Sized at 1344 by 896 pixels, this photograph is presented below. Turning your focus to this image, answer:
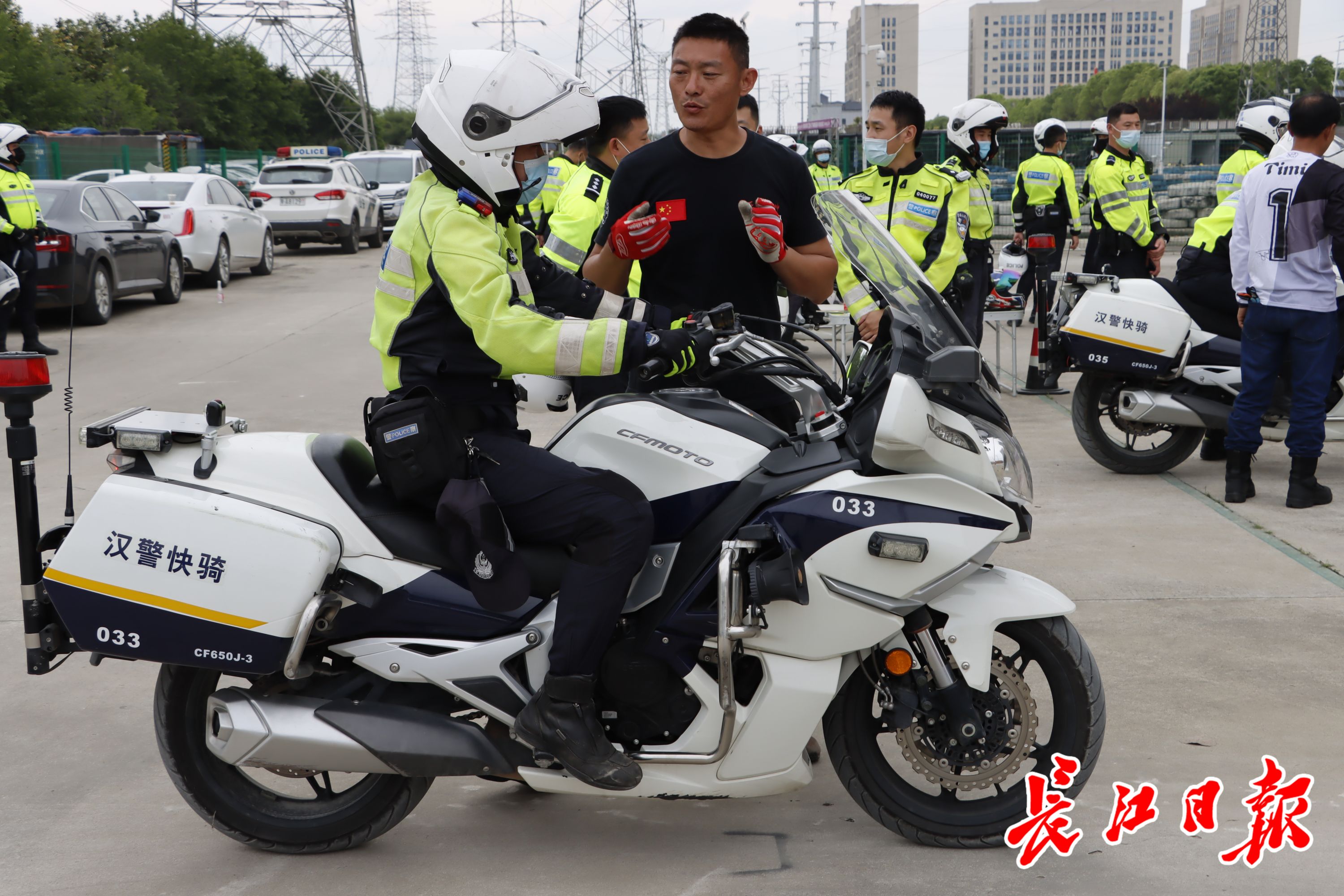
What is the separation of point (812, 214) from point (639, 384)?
85cm

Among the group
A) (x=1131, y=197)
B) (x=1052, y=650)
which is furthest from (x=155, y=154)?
(x=1052, y=650)

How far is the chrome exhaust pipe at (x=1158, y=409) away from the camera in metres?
7.01

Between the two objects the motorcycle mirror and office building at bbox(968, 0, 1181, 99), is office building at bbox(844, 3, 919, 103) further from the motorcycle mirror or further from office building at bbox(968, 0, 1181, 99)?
the motorcycle mirror

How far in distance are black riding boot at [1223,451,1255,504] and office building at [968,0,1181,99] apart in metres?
133

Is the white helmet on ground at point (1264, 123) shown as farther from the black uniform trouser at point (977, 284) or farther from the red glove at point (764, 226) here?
the red glove at point (764, 226)

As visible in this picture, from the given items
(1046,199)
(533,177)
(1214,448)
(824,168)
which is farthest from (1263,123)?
(824,168)

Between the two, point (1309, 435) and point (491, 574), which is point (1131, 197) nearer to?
point (1309, 435)

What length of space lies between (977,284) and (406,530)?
6.45 meters

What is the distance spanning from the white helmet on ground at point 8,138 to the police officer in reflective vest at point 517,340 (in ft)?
32.0

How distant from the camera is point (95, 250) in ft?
43.1

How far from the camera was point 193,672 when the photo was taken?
10.8 ft

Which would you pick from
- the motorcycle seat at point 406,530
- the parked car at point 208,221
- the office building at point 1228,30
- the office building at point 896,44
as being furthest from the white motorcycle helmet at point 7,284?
the office building at point 896,44

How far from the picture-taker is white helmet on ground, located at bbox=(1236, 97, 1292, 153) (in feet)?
25.7

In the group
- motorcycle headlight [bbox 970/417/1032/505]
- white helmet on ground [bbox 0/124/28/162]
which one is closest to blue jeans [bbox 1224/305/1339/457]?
motorcycle headlight [bbox 970/417/1032/505]
